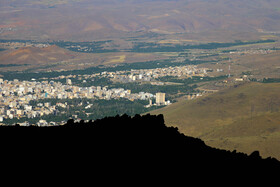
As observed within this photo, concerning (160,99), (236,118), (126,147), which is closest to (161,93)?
(160,99)

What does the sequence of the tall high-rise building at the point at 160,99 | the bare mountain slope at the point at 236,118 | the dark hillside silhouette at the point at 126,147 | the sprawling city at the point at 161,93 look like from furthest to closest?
the tall high-rise building at the point at 160,99 < the sprawling city at the point at 161,93 < the bare mountain slope at the point at 236,118 < the dark hillside silhouette at the point at 126,147

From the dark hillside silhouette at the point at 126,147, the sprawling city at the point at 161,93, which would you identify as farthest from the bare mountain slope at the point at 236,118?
the dark hillside silhouette at the point at 126,147

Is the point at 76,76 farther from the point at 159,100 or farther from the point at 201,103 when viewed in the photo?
the point at 201,103

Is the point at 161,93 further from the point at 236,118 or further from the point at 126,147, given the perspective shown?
the point at 126,147

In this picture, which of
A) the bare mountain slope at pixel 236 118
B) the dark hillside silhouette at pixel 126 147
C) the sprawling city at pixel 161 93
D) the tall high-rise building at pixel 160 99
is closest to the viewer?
the dark hillside silhouette at pixel 126 147

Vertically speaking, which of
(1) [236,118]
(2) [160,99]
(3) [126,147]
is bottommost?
(2) [160,99]

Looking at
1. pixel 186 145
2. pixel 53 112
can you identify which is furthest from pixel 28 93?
pixel 186 145

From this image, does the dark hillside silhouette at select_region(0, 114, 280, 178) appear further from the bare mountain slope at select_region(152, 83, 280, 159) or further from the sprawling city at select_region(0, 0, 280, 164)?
the bare mountain slope at select_region(152, 83, 280, 159)

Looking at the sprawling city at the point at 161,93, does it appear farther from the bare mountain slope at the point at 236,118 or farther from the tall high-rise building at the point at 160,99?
the tall high-rise building at the point at 160,99
